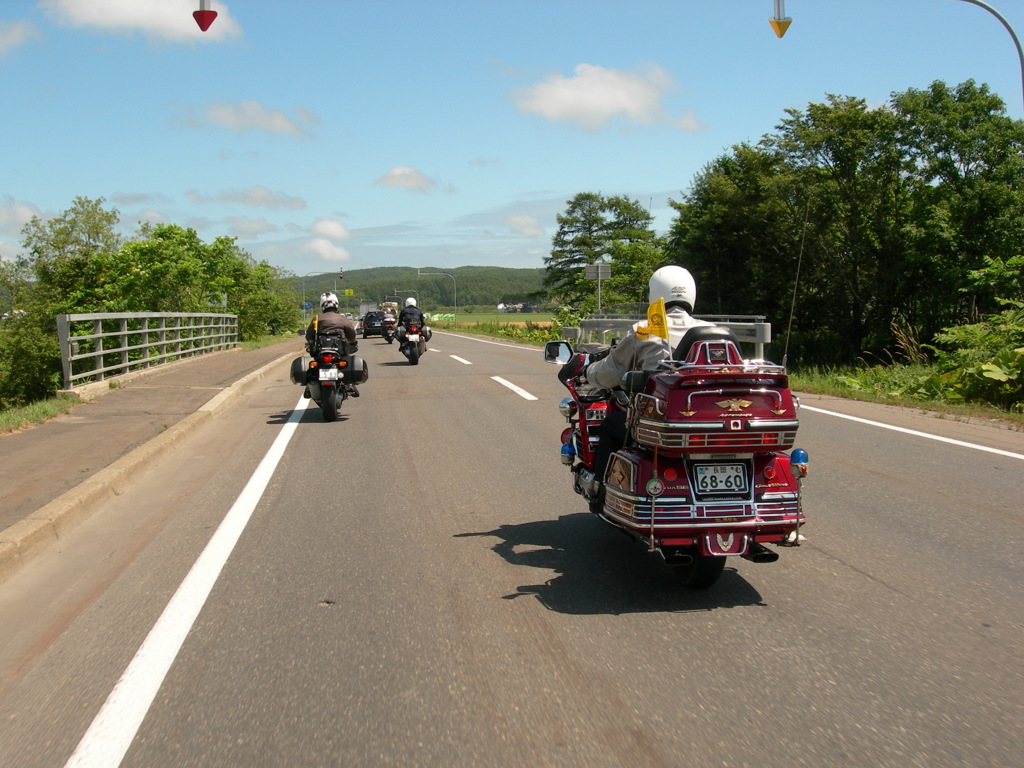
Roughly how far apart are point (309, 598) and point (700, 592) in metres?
2.17

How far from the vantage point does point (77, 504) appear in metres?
6.59

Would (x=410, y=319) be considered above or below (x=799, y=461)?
above

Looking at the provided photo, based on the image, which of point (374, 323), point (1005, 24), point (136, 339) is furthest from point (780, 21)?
point (374, 323)

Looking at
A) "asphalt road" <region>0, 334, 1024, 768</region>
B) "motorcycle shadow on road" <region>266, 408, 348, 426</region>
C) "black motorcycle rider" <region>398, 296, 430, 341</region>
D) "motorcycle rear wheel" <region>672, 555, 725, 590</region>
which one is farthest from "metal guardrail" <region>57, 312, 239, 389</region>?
"motorcycle rear wheel" <region>672, 555, 725, 590</region>

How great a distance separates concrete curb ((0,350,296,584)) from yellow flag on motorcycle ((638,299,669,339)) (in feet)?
13.6

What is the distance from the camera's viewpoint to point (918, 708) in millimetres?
3398

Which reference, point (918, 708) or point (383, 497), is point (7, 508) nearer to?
point (383, 497)

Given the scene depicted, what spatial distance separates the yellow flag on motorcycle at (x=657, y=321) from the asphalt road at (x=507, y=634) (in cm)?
145

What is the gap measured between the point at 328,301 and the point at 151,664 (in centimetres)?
952

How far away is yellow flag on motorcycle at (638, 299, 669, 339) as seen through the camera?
467cm

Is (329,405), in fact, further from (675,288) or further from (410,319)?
(410,319)

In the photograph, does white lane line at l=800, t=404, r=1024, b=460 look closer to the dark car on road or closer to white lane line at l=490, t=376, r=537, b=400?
white lane line at l=490, t=376, r=537, b=400

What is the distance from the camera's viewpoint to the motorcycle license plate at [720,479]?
15.0ft

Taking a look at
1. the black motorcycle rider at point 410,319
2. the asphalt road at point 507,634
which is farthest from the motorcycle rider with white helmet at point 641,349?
the black motorcycle rider at point 410,319
